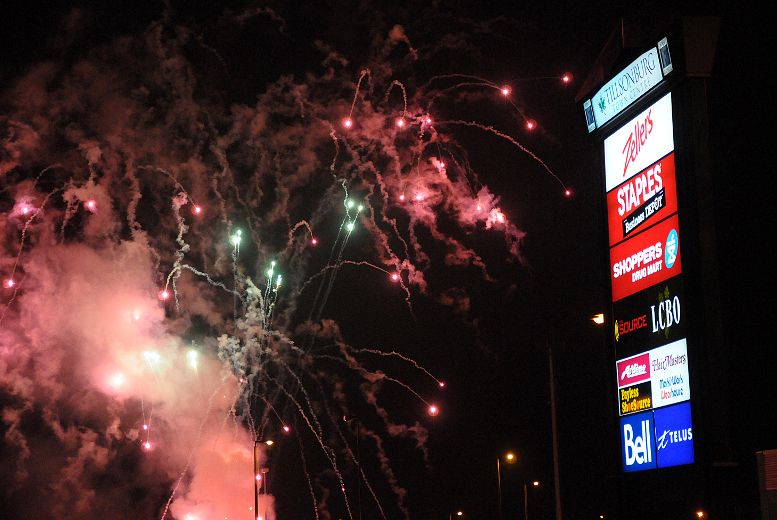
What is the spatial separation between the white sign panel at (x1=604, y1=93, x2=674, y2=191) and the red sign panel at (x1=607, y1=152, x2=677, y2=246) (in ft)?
0.54

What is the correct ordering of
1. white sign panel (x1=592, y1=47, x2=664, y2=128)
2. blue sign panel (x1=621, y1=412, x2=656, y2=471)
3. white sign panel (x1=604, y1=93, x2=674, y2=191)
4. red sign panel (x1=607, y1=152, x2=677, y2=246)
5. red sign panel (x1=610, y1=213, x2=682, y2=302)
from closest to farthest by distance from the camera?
red sign panel (x1=610, y1=213, x2=682, y2=302)
red sign panel (x1=607, y1=152, x2=677, y2=246)
blue sign panel (x1=621, y1=412, x2=656, y2=471)
white sign panel (x1=604, y1=93, x2=674, y2=191)
white sign panel (x1=592, y1=47, x2=664, y2=128)

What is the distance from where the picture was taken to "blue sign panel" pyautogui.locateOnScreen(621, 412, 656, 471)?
17.5 metres

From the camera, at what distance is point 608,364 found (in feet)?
63.2

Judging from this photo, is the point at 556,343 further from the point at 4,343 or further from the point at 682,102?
the point at 4,343

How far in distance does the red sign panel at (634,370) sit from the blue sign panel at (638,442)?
2.09ft

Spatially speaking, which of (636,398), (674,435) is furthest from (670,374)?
(636,398)

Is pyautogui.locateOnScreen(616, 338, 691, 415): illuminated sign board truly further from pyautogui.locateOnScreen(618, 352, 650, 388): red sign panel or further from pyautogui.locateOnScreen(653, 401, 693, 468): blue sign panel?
pyautogui.locateOnScreen(653, 401, 693, 468): blue sign panel

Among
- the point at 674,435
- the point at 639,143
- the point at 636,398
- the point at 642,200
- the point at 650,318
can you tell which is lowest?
the point at 674,435

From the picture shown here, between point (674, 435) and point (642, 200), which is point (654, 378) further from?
point (642, 200)

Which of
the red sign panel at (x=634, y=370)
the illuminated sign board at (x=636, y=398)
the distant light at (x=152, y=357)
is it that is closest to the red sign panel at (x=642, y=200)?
Result: the red sign panel at (x=634, y=370)

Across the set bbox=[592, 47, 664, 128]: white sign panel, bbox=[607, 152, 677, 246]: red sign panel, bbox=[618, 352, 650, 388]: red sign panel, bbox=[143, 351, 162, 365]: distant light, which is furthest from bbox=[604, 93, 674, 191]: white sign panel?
bbox=[143, 351, 162, 365]: distant light

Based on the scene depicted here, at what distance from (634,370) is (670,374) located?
4.09ft

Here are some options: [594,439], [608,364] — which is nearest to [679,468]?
[608,364]

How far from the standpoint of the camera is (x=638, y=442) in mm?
17938
